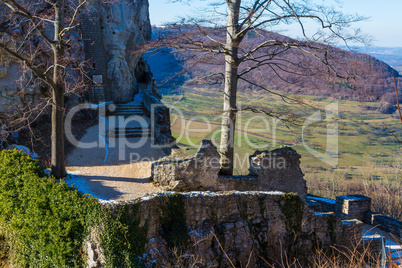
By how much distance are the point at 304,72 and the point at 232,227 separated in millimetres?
6261

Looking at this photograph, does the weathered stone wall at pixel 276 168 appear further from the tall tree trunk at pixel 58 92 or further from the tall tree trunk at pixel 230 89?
the tall tree trunk at pixel 58 92

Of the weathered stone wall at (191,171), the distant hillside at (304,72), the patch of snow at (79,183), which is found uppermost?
the distant hillside at (304,72)

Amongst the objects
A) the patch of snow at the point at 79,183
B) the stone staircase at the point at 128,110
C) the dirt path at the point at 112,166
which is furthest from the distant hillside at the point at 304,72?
the stone staircase at the point at 128,110

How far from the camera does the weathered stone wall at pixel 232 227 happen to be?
738 cm

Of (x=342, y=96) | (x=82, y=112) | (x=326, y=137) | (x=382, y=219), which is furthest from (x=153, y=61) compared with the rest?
(x=326, y=137)

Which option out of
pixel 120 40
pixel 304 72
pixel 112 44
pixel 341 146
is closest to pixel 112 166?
pixel 304 72

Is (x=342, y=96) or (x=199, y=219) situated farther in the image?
(x=342, y=96)

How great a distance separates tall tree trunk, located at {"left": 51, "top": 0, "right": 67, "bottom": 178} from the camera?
1030 cm

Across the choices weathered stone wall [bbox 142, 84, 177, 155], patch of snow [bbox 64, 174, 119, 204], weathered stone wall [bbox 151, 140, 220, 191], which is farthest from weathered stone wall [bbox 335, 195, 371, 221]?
patch of snow [bbox 64, 174, 119, 204]

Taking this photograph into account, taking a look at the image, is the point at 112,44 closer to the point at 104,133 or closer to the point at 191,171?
the point at 104,133

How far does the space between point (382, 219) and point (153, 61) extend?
19.6 meters

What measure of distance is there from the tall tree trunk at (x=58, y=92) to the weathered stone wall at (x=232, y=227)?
4702 mm

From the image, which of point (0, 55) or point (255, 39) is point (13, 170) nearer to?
point (0, 55)

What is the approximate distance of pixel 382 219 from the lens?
14.1 meters
